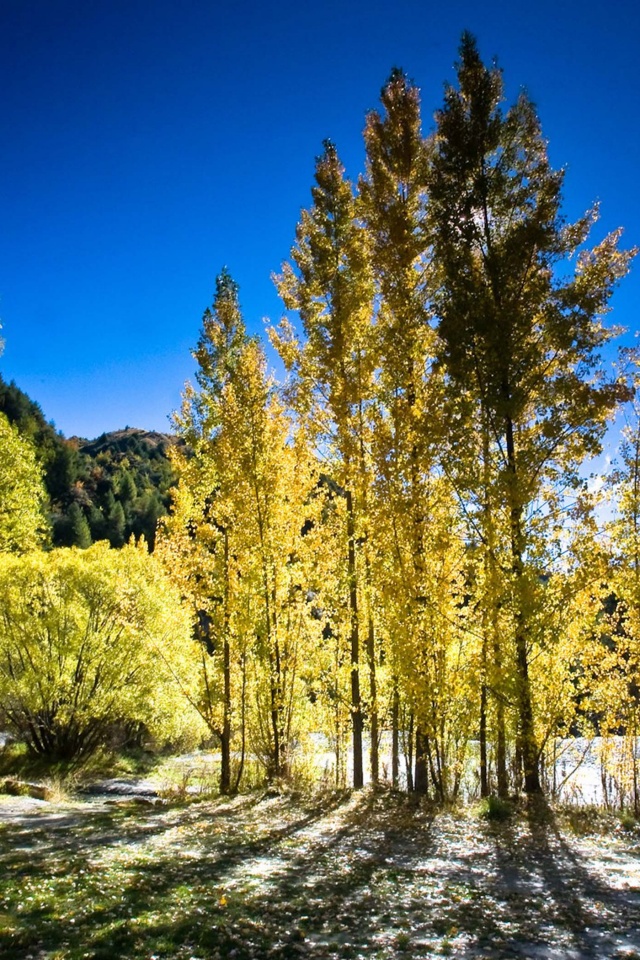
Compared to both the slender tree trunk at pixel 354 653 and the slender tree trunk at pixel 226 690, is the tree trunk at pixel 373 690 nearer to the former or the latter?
the slender tree trunk at pixel 354 653

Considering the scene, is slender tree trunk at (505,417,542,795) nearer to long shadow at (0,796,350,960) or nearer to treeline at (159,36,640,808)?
treeline at (159,36,640,808)

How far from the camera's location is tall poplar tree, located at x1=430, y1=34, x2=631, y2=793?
8305 millimetres

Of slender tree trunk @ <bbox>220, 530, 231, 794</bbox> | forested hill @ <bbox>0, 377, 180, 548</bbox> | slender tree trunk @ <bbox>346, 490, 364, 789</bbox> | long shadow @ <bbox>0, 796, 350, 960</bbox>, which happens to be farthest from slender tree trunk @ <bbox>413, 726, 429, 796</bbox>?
forested hill @ <bbox>0, 377, 180, 548</bbox>

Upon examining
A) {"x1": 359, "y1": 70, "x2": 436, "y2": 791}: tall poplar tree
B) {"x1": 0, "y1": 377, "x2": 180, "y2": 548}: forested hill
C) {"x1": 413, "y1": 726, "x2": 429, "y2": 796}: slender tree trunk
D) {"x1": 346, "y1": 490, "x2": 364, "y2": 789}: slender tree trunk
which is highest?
{"x1": 0, "y1": 377, "x2": 180, "y2": 548}: forested hill

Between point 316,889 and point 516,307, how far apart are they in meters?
7.96

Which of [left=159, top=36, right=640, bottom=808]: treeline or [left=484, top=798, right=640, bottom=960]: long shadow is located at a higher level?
[left=159, top=36, right=640, bottom=808]: treeline

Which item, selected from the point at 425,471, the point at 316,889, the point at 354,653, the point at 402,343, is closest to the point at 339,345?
the point at 402,343

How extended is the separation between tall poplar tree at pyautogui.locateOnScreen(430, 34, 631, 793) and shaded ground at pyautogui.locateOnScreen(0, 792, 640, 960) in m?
2.22

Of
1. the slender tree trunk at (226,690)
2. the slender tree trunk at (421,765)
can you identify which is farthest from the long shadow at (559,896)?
the slender tree trunk at (226,690)

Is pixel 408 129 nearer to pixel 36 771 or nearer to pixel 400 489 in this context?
pixel 400 489

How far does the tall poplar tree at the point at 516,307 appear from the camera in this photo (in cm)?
830

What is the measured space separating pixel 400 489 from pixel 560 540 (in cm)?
252

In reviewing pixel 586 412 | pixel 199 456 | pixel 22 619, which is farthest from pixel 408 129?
pixel 22 619

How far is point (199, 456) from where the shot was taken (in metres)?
12.8
